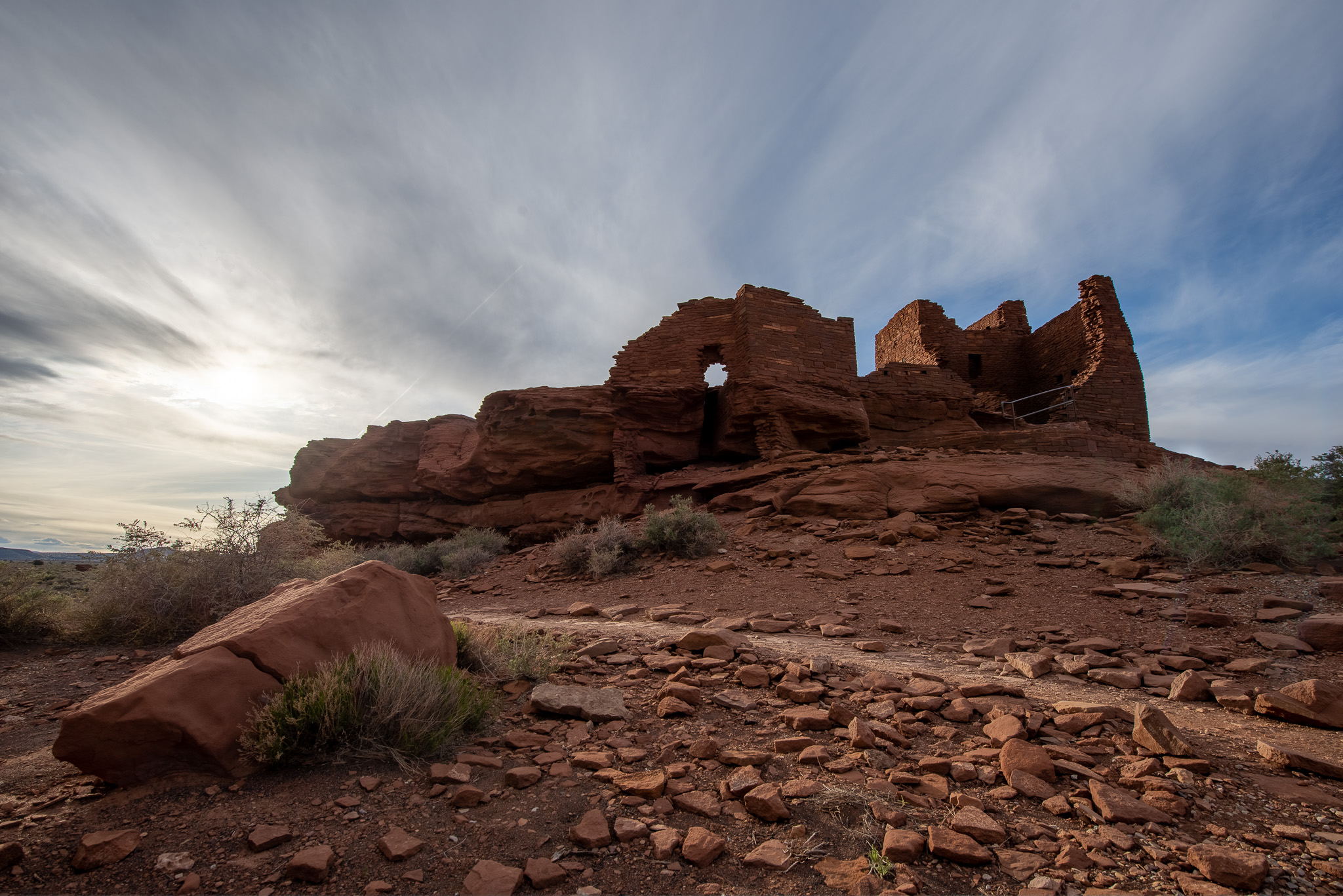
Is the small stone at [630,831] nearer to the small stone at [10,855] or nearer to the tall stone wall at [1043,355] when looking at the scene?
the small stone at [10,855]

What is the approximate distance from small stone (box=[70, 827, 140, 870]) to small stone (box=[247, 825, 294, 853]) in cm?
37

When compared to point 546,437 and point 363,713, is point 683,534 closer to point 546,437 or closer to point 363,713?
point 546,437

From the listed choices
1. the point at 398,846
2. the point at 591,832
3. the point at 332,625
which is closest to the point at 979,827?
the point at 591,832

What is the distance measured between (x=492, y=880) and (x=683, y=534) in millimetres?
8360

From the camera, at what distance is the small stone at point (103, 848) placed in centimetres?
198

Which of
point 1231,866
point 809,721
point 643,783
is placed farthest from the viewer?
point 809,721

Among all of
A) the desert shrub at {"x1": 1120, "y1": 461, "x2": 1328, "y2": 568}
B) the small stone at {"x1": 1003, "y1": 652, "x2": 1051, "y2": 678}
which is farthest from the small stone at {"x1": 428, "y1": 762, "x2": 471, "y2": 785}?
the desert shrub at {"x1": 1120, "y1": 461, "x2": 1328, "y2": 568}

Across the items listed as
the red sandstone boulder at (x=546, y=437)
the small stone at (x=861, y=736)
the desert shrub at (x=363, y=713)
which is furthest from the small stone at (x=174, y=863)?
the red sandstone boulder at (x=546, y=437)

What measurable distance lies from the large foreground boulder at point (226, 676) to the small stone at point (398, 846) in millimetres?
970

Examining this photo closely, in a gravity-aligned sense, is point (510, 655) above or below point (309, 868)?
above

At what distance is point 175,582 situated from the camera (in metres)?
6.18

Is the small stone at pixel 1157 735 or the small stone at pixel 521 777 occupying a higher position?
the small stone at pixel 1157 735

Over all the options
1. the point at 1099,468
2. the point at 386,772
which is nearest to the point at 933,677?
the point at 386,772

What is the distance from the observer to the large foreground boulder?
246 cm
